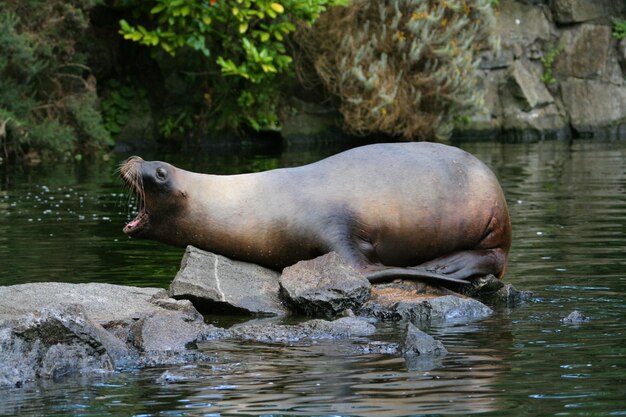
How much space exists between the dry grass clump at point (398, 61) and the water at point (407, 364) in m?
11.7

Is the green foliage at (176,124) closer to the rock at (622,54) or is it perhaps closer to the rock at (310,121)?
the rock at (310,121)

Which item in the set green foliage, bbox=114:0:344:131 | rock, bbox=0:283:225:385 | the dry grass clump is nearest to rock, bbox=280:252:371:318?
rock, bbox=0:283:225:385

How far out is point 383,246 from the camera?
8.38 meters

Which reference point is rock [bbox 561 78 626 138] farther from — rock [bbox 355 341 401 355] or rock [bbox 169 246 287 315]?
rock [bbox 355 341 401 355]

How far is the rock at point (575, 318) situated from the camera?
267 inches

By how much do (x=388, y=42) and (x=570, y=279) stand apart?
52.3ft

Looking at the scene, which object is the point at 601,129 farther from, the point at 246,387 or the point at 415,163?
the point at 246,387

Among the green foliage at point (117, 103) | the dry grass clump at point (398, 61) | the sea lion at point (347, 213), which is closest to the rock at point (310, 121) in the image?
the dry grass clump at point (398, 61)

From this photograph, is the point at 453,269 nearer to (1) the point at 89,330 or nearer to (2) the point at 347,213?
(2) the point at 347,213

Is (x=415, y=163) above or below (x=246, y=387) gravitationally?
above

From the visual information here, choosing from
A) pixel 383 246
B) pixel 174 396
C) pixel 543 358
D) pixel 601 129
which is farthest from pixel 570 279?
pixel 601 129

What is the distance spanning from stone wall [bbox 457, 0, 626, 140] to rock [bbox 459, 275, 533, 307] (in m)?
18.6

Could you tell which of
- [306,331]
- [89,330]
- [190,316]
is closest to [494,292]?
[306,331]

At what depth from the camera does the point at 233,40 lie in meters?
23.7
